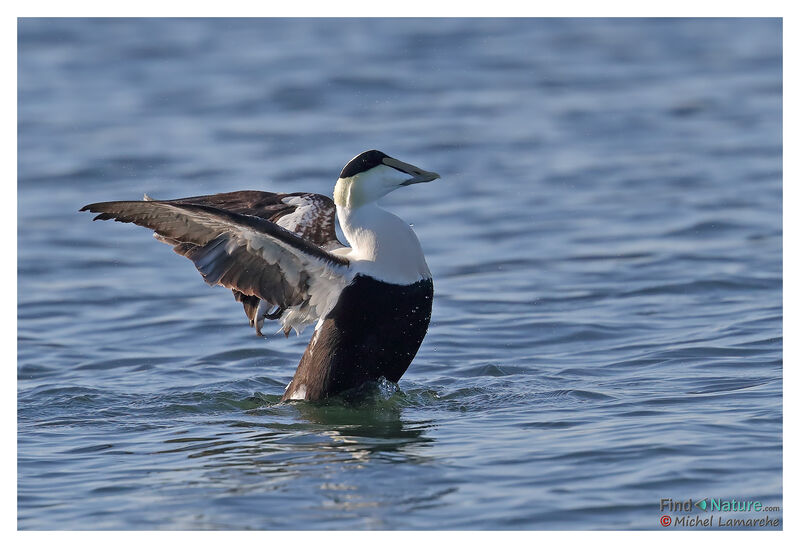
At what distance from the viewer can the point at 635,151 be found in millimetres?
16438

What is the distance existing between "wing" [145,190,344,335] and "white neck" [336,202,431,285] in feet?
2.48

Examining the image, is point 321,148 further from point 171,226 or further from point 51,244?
point 171,226

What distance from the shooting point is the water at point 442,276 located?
6.44 meters

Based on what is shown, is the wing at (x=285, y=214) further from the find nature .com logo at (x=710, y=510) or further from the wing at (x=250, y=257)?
the find nature .com logo at (x=710, y=510)

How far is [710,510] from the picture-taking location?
5.93 m

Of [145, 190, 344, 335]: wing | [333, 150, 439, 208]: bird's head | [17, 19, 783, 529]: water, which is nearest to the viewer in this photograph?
[17, 19, 783, 529]: water

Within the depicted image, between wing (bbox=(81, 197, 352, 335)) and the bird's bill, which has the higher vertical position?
the bird's bill

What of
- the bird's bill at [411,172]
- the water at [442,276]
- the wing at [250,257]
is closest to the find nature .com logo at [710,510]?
the water at [442,276]

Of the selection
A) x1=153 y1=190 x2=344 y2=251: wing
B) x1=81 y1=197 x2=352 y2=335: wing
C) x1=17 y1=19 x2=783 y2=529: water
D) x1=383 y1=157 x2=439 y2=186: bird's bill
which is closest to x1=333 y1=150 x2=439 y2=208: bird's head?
x1=383 y1=157 x2=439 y2=186: bird's bill

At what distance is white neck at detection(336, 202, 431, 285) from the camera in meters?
7.59

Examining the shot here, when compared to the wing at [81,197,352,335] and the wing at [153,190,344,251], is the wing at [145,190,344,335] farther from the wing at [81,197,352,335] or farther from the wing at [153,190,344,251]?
the wing at [81,197,352,335]

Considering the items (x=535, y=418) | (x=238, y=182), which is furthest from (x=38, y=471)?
(x=238, y=182)

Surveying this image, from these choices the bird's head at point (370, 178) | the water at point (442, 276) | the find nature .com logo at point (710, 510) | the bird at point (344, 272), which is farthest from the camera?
the bird's head at point (370, 178)
